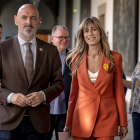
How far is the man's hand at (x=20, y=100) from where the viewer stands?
250 cm

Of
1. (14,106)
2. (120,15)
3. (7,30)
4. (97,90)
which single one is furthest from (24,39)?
(7,30)

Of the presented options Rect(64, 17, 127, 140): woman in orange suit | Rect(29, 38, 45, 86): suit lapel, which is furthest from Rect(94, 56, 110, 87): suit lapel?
Rect(29, 38, 45, 86): suit lapel

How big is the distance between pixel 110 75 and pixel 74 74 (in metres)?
0.37

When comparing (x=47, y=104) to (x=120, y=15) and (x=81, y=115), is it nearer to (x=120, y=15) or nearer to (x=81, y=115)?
(x=81, y=115)

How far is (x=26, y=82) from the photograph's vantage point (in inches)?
104

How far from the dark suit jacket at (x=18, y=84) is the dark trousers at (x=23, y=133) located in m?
0.05

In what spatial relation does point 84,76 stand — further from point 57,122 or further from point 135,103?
point 57,122

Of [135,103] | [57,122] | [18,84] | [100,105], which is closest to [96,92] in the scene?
[100,105]

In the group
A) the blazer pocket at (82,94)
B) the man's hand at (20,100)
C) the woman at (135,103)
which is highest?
the man's hand at (20,100)

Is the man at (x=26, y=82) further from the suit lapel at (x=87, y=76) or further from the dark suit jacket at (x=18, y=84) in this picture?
the suit lapel at (x=87, y=76)

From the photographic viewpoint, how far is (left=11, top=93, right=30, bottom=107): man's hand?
2497 mm

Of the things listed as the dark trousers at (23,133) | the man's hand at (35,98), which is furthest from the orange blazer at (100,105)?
the man's hand at (35,98)

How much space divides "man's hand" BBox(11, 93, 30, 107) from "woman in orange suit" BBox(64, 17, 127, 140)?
0.64m

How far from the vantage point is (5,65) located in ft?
8.64
